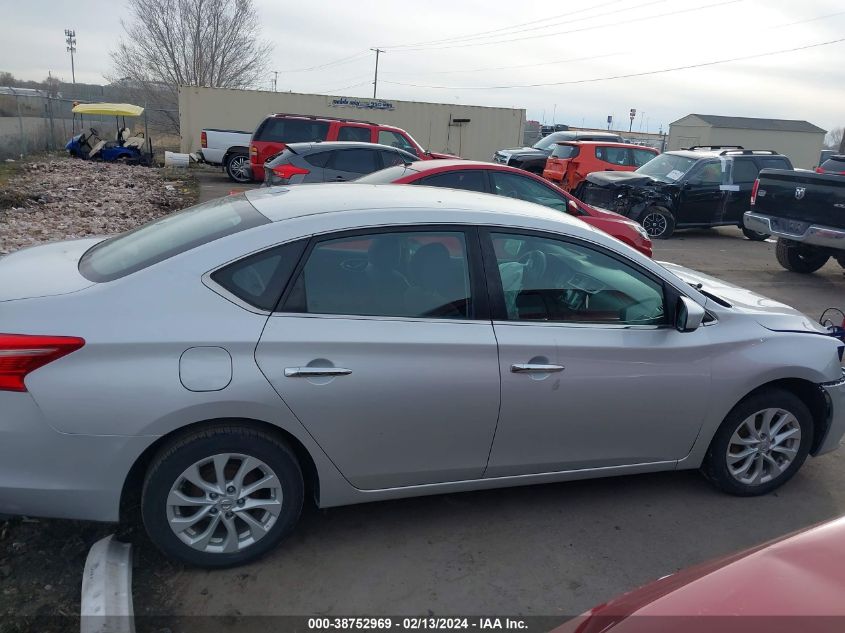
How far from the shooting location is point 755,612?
5.77 feet

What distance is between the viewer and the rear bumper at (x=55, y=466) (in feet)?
8.83

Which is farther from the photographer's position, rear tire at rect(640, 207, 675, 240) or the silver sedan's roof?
rear tire at rect(640, 207, 675, 240)

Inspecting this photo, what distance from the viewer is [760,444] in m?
3.92

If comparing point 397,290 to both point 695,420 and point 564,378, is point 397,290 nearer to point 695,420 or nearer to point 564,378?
point 564,378

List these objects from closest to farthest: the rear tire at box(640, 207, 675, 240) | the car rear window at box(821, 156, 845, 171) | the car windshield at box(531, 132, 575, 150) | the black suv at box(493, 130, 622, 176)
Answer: the car rear window at box(821, 156, 845, 171) < the rear tire at box(640, 207, 675, 240) < the black suv at box(493, 130, 622, 176) < the car windshield at box(531, 132, 575, 150)

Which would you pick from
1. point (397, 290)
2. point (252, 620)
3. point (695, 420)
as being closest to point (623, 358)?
point (695, 420)

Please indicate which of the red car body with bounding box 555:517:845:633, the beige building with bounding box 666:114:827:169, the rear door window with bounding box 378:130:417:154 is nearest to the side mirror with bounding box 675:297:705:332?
the red car body with bounding box 555:517:845:633

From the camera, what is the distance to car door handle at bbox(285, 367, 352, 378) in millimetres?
2922

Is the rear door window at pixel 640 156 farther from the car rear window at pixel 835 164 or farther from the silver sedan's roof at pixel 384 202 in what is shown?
the silver sedan's roof at pixel 384 202

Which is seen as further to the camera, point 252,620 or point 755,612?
point 252,620

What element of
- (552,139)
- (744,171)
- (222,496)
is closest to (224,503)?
(222,496)

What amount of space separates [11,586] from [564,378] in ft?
8.53

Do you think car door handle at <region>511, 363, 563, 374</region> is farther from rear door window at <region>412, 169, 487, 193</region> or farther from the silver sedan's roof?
rear door window at <region>412, 169, 487, 193</region>

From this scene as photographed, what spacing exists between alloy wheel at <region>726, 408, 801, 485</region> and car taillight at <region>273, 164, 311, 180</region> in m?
8.64
